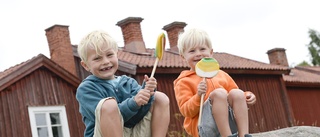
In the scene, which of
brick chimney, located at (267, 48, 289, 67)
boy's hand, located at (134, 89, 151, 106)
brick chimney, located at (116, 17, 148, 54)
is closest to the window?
brick chimney, located at (116, 17, 148, 54)

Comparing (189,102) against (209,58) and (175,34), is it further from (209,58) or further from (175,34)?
(175,34)

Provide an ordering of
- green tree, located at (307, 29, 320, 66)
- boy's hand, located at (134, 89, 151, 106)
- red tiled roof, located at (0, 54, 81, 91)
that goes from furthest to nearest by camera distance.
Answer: green tree, located at (307, 29, 320, 66) < red tiled roof, located at (0, 54, 81, 91) < boy's hand, located at (134, 89, 151, 106)

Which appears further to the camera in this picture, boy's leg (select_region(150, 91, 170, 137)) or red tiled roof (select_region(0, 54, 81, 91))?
red tiled roof (select_region(0, 54, 81, 91))

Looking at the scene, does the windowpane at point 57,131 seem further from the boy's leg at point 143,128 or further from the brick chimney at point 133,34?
the boy's leg at point 143,128

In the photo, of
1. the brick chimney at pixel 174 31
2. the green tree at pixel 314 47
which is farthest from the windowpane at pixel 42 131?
the green tree at pixel 314 47

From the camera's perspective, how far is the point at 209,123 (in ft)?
16.6

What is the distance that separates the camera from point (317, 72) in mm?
32406

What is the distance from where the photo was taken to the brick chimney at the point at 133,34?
2226 centimetres

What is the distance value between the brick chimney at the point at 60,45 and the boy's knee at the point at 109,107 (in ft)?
55.8

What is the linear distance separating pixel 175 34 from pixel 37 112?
7679 mm

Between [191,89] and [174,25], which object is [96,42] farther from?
[174,25]

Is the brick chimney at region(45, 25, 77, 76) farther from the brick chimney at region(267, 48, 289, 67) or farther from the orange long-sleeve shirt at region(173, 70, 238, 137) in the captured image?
the orange long-sleeve shirt at region(173, 70, 238, 137)

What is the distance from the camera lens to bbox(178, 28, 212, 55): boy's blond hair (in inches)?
209

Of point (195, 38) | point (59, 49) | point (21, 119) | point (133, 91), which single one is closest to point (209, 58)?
point (195, 38)
